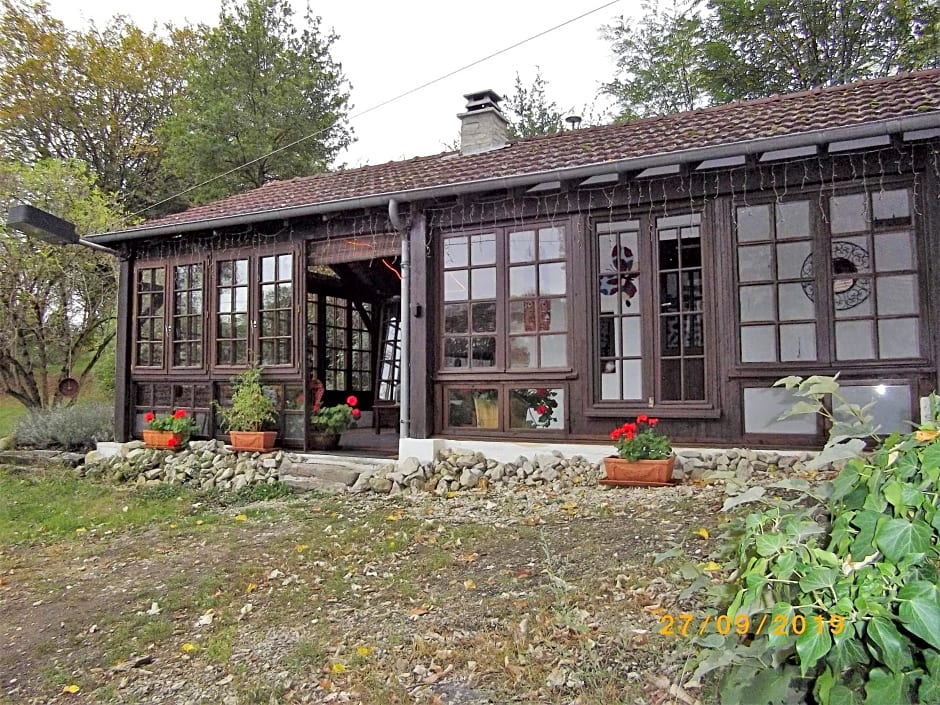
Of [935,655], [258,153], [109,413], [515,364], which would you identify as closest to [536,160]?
[515,364]

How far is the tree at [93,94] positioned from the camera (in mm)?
16609

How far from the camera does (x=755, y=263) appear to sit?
217 inches

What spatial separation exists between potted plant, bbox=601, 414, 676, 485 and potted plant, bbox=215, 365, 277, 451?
3842 mm

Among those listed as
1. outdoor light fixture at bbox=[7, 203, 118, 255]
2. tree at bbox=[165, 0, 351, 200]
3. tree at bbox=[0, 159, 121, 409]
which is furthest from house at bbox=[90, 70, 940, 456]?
tree at bbox=[165, 0, 351, 200]

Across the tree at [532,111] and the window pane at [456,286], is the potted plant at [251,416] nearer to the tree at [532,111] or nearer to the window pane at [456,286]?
the window pane at [456,286]

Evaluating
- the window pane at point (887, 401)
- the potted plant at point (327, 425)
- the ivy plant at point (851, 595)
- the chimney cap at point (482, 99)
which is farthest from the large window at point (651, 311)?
the ivy plant at point (851, 595)

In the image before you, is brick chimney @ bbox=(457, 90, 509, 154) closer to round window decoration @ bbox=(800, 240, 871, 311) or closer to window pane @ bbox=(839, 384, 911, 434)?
round window decoration @ bbox=(800, 240, 871, 311)

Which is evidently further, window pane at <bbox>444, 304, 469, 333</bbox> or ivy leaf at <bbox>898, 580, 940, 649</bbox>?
window pane at <bbox>444, 304, 469, 333</bbox>

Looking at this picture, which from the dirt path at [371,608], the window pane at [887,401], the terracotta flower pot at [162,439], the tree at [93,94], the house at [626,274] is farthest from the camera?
the tree at [93,94]

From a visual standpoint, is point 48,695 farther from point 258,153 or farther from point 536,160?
point 258,153

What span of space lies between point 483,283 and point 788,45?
12.6 meters

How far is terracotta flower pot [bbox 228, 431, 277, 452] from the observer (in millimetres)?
7078

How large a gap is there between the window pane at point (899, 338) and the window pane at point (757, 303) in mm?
811

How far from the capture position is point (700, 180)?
5645 millimetres
